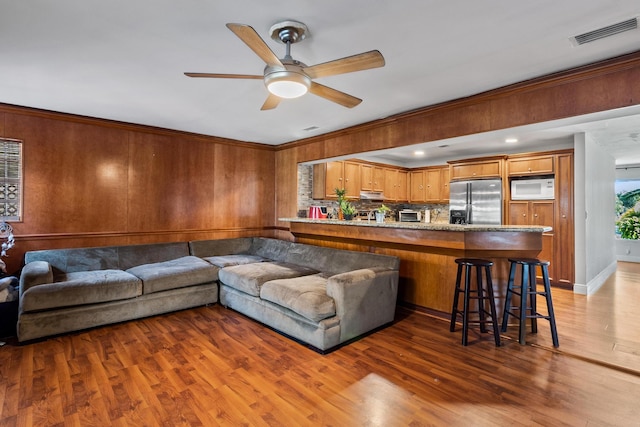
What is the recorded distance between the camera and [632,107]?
255 centimetres

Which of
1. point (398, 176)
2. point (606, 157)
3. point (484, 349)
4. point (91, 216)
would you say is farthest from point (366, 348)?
point (606, 157)

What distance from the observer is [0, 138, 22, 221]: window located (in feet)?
12.5

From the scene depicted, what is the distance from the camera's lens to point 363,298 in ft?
10.4

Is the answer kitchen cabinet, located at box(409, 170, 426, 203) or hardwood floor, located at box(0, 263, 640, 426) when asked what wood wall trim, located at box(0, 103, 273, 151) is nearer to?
hardwood floor, located at box(0, 263, 640, 426)

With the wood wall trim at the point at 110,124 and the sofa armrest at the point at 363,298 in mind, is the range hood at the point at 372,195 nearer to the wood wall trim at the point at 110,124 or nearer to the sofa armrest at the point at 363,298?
the wood wall trim at the point at 110,124

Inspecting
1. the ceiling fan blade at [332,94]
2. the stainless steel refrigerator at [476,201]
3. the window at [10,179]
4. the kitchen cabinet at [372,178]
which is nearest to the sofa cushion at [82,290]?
the window at [10,179]

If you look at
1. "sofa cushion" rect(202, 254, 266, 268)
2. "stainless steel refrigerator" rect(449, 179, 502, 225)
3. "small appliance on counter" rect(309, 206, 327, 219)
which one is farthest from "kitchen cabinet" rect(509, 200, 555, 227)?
"sofa cushion" rect(202, 254, 266, 268)

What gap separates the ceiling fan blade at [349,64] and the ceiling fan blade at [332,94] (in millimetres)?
183

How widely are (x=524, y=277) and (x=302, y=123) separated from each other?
323 cm

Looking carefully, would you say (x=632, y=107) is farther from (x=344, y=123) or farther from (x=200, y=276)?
(x=200, y=276)

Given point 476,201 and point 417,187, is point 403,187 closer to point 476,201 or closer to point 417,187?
point 417,187

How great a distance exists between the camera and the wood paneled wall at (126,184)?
156 inches

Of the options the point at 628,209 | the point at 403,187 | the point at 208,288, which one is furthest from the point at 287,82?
the point at 628,209

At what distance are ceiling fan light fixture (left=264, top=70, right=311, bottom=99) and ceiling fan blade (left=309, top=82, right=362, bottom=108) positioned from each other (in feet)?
0.41
